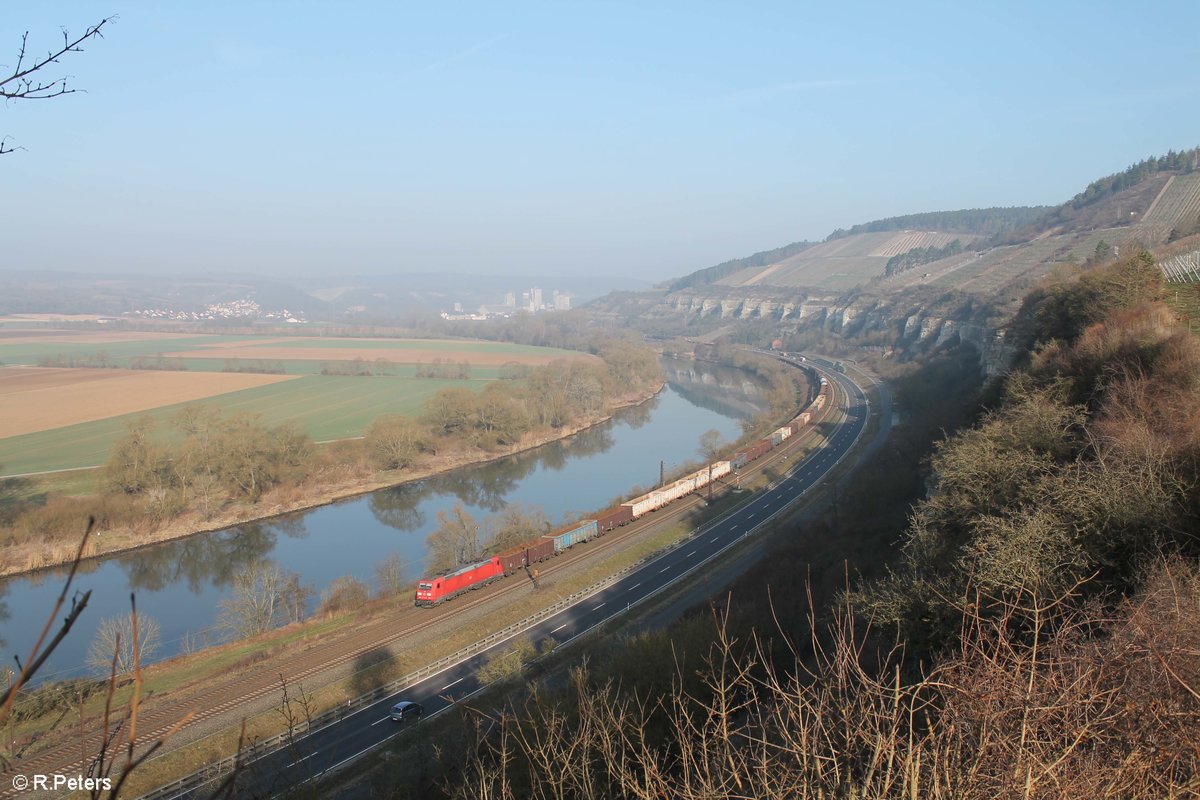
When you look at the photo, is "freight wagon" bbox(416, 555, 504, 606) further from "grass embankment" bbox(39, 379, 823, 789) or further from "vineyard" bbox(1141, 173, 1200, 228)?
"vineyard" bbox(1141, 173, 1200, 228)

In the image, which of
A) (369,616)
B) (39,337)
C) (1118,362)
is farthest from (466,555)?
(39,337)

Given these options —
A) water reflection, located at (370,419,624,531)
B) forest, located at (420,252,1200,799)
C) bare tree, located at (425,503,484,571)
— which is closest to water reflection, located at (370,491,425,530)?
water reflection, located at (370,419,624,531)

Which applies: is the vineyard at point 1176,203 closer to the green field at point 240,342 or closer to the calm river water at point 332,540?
the calm river water at point 332,540

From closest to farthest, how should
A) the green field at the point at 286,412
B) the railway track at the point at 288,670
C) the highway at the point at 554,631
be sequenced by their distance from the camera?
the highway at the point at 554,631 → the railway track at the point at 288,670 → the green field at the point at 286,412

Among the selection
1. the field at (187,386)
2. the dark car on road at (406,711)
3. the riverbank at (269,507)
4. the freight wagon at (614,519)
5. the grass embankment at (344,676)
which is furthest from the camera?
the field at (187,386)

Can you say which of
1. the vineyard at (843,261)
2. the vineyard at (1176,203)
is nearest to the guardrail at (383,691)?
the vineyard at (1176,203)
